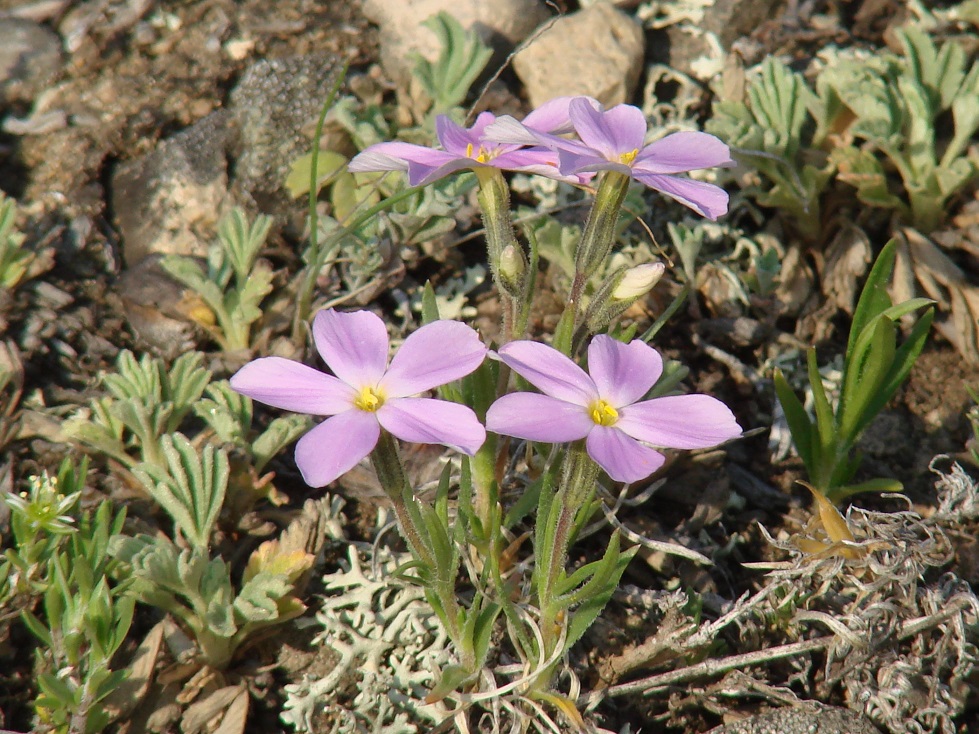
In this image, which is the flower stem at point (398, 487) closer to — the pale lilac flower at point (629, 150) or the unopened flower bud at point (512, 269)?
the unopened flower bud at point (512, 269)

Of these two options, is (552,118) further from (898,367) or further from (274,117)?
(274,117)

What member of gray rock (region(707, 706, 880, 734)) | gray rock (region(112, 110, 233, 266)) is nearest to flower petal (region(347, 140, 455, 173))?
gray rock (region(112, 110, 233, 266))

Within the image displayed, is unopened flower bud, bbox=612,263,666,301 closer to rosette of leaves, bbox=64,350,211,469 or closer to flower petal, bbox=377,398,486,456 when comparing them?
flower petal, bbox=377,398,486,456

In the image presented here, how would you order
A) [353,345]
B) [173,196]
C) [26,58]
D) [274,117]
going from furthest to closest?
[26,58], [274,117], [173,196], [353,345]

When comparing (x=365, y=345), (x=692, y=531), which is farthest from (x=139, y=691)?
(x=692, y=531)

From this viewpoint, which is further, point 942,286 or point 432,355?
point 942,286

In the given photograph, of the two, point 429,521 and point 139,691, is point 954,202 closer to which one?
point 429,521

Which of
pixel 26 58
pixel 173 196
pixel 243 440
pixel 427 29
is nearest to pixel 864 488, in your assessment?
pixel 243 440
